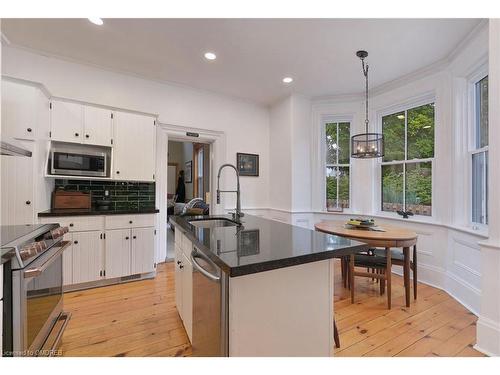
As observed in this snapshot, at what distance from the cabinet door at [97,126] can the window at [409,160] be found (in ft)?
13.1

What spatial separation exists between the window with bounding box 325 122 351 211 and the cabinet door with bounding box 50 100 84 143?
372cm

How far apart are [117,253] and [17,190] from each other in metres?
1.18

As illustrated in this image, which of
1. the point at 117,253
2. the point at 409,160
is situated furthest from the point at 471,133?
the point at 117,253

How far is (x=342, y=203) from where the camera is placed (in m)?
4.15

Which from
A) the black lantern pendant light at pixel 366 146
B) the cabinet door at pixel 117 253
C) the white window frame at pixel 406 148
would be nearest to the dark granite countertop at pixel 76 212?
the cabinet door at pixel 117 253

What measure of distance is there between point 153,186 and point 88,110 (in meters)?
1.24

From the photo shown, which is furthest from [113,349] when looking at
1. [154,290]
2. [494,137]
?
[494,137]

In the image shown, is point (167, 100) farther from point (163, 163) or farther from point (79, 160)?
point (79, 160)

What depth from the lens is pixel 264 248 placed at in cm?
116

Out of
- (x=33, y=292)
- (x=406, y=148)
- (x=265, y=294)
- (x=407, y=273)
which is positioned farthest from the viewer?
(x=406, y=148)

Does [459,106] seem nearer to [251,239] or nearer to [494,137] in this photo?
[494,137]

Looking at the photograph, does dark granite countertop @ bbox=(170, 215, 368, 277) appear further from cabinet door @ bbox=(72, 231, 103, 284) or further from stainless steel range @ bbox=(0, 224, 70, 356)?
cabinet door @ bbox=(72, 231, 103, 284)

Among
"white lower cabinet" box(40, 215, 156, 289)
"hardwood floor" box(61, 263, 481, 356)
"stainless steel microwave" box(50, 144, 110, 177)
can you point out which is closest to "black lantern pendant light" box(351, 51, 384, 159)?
"hardwood floor" box(61, 263, 481, 356)
